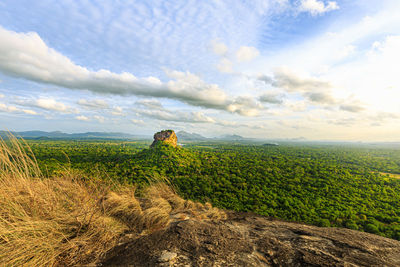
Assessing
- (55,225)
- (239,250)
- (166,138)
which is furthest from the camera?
(166,138)

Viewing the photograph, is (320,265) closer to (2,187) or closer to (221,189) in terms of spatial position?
(2,187)

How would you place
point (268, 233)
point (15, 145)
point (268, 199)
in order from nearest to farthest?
point (15, 145) → point (268, 233) → point (268, 199)

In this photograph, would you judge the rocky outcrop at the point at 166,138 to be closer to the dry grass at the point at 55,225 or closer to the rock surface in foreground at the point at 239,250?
the dry grass at the point at 55,225

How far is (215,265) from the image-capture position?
131 inches

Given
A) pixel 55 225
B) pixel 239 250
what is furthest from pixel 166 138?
pixel 239 250

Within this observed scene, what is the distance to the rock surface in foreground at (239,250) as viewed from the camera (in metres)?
3.44

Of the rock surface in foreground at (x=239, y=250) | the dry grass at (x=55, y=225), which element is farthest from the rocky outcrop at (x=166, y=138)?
the rock surface in foreground at (x=239, y=250)

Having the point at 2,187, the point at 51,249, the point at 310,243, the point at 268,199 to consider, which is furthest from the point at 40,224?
the point at 268,199

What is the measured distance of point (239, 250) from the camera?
392 centimetres

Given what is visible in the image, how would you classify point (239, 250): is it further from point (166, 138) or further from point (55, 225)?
point (166, 138)

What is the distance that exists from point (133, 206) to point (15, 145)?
404 cm

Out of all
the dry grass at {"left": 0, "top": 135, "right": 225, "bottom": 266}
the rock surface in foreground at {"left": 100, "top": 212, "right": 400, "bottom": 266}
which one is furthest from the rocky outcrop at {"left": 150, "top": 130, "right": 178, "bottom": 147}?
the rock surface in foreground at {"left": 100, "top": 212, "right": 400, "bottom": 266}

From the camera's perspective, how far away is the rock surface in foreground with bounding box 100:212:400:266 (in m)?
3.44

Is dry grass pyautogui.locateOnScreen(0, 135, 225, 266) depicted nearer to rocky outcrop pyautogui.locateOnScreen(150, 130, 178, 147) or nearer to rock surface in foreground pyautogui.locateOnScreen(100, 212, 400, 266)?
rock surface in foreground pyautogui.locateOnScreen(100, 212, 400, 266)
